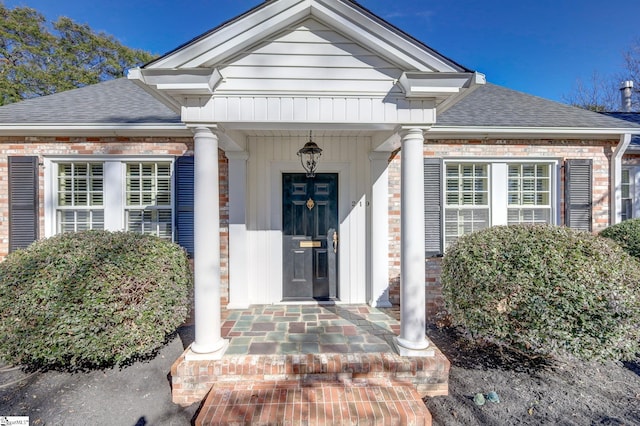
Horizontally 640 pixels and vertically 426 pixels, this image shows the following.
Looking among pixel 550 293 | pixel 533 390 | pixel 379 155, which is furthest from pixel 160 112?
pixel 533 390

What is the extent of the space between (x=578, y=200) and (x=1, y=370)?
27.2 feet

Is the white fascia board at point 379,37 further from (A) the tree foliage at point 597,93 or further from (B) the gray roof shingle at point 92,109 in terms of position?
(A) the tree foliage at point 597,93

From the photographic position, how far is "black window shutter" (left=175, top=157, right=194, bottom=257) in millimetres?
4590

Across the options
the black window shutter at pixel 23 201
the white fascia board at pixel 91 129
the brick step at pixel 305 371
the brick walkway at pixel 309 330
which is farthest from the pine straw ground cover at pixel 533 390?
the black window shutter at pixel 23 201

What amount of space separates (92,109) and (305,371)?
5.27 m

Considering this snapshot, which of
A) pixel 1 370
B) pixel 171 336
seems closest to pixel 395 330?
pixel 171 336

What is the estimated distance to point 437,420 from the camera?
263cm

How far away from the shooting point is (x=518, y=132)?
15.0ft

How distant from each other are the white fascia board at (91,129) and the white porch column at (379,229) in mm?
2857

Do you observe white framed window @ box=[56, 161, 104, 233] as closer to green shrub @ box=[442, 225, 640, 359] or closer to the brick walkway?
the brick walkway

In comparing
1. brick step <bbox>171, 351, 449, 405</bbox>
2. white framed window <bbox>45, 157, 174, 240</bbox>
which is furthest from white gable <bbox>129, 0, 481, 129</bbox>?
brick step <bbox>171, 351, 449, 405</bbox>

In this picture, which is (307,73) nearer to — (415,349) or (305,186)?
(305,186)

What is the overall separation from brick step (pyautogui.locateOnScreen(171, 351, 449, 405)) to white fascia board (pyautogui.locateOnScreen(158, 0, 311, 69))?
2.91m

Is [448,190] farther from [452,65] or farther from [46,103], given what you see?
[46,103]
